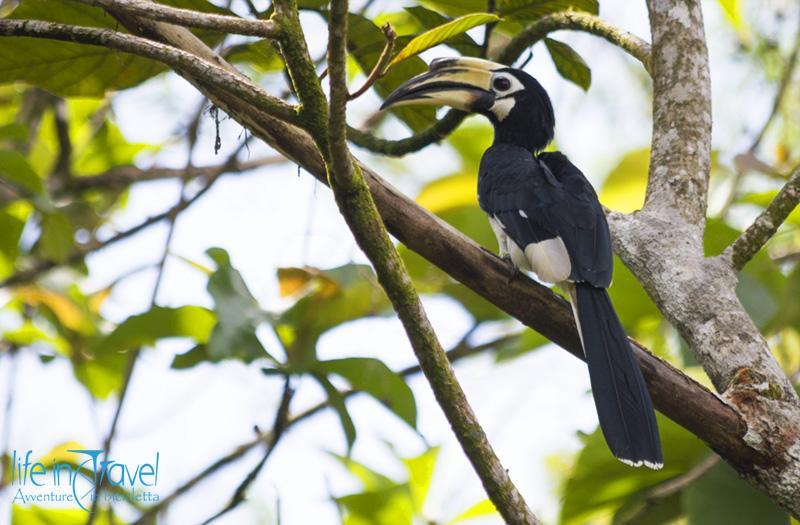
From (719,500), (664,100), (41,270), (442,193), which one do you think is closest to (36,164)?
(41,270)

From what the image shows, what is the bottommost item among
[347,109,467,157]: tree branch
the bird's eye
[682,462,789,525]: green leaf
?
[682,462,789,525]: green leaf

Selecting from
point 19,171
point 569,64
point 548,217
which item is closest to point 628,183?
point 548,217

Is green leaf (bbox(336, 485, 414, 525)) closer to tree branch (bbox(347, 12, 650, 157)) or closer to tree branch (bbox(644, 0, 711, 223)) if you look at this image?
tree branch (bbox(347, 12, 650, 157))

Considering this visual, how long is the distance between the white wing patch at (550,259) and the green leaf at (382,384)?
53 cm

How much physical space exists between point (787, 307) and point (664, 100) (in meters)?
0.94

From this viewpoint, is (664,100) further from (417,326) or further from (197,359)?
(197,359)

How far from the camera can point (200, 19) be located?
68.9 inches

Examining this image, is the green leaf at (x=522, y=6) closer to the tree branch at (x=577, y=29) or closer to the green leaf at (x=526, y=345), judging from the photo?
the tree branch at (x=577, y=29)

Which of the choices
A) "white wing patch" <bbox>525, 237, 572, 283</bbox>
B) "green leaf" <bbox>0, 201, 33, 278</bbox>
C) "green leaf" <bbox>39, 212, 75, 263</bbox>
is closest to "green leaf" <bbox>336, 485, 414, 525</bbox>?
"white wing patch" <bbox>525, 237, 572, 283</bbox>

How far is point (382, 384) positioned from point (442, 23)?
1020mm

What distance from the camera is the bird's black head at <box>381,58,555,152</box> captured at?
317 centimetres

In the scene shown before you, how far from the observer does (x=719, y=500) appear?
2660 mm

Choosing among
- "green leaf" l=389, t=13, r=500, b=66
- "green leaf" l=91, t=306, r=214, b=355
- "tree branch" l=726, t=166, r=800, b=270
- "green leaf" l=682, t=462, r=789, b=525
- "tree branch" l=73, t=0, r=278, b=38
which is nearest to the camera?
"tree branch" l=73, t=0, r=278, b=38

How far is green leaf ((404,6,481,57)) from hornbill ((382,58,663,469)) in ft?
0.32
